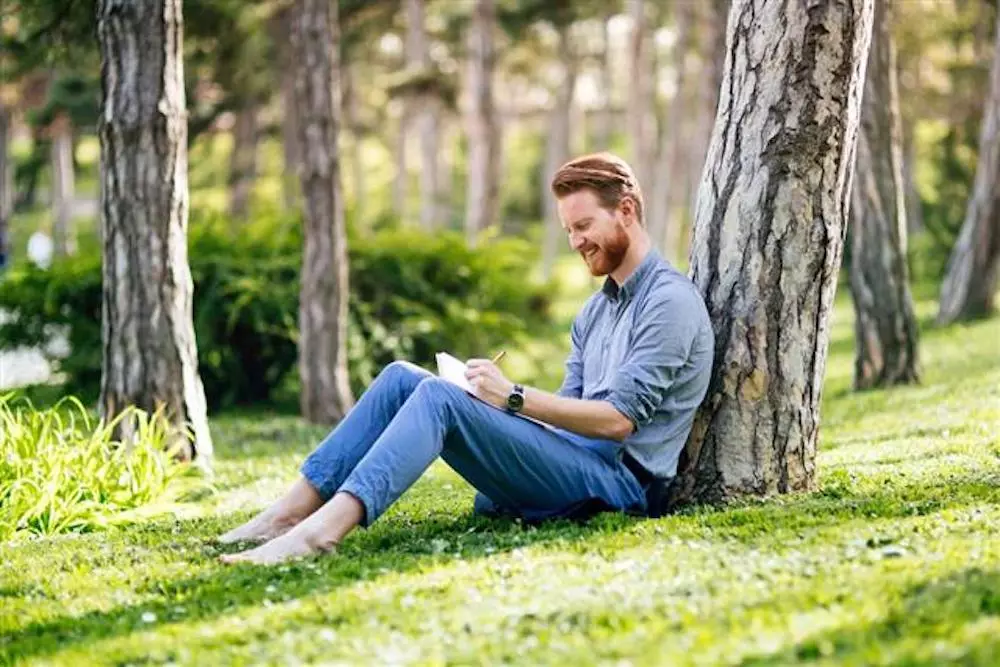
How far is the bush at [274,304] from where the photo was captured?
1312 centimetres

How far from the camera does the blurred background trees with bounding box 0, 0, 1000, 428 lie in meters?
13.3

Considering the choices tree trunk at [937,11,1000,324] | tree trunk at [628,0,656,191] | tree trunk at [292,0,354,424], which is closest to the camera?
tree trunk at [292,0,354,424]

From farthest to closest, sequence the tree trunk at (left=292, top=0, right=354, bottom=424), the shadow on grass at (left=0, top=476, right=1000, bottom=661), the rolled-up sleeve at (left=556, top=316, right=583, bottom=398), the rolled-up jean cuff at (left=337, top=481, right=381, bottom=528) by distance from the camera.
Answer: the tree trunk at (left=292, top=0, right=354, bottom=424)
the rolled-up sleeve at (left=556, top=316, right=583, bottom=398)
the rolled-up jean cuff at (left=337, top=481, right=381, bottom=528)
the shadow on grass at (left=0, top=476, right=1000, bottom=661)

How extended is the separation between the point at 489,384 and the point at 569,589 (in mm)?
1003

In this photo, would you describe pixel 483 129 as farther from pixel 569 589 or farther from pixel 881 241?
pixel 569 589

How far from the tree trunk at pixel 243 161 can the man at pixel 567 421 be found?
19.1 meters

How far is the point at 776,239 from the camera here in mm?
5629

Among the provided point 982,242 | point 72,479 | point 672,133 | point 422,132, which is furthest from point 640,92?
point 72,479

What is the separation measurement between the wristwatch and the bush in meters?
7.63

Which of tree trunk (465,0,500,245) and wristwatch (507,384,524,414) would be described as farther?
tree trunk (465,0,500,245)

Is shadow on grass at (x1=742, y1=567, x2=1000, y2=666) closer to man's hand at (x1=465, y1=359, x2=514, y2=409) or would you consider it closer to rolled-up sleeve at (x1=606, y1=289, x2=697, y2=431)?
rolled-up sleeve at (x1=606, y1=289, x2=697, y2=431)

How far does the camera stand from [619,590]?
4.38 metres

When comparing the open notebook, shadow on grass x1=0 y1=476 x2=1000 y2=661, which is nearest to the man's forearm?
the open notebook

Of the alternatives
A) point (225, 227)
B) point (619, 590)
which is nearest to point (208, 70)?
point (225, 227)
